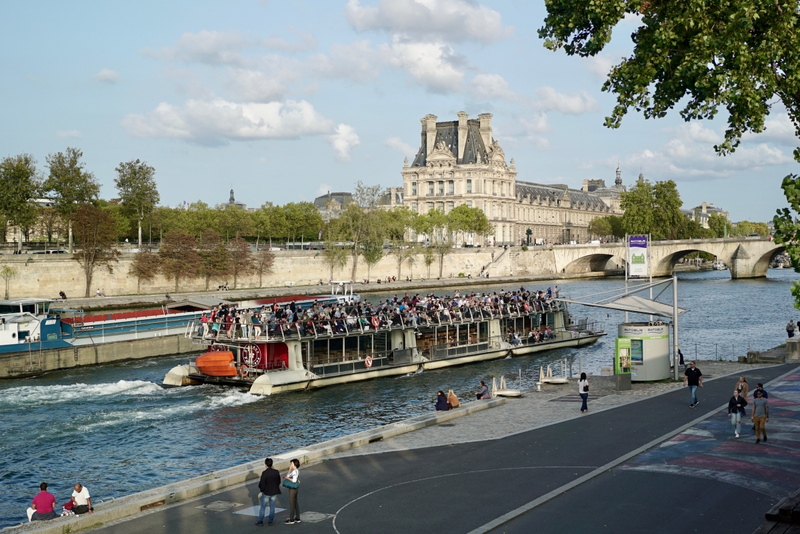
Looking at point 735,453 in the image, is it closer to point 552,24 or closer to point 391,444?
point 391,444

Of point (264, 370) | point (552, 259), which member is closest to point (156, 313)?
point (264, 370)

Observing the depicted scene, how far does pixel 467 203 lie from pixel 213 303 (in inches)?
4781

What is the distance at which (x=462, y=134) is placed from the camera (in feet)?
581

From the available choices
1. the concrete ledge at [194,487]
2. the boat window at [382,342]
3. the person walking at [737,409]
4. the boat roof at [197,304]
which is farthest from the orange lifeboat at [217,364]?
the person walking at [737,409]

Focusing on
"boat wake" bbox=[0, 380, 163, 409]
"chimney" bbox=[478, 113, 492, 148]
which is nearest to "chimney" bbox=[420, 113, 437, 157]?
"chimney" bbox=[478, 113, 492, 148]

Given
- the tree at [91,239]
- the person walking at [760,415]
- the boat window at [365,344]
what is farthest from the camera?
the tree at [91,239]

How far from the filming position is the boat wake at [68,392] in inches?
1446

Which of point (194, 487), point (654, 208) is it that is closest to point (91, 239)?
point (194, 487)

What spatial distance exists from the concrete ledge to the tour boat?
1419 cm

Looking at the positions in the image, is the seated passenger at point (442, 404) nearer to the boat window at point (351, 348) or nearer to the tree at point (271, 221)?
the boat window at point (351, 348)

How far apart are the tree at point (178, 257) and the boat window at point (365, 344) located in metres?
52.6

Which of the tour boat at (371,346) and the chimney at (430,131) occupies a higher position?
the chimney at (430,131)

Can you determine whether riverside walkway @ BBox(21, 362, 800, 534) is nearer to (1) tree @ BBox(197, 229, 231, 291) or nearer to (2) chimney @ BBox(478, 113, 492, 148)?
(1) tree @ BBox(197, 229, 231, 291)

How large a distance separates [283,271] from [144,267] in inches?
914
